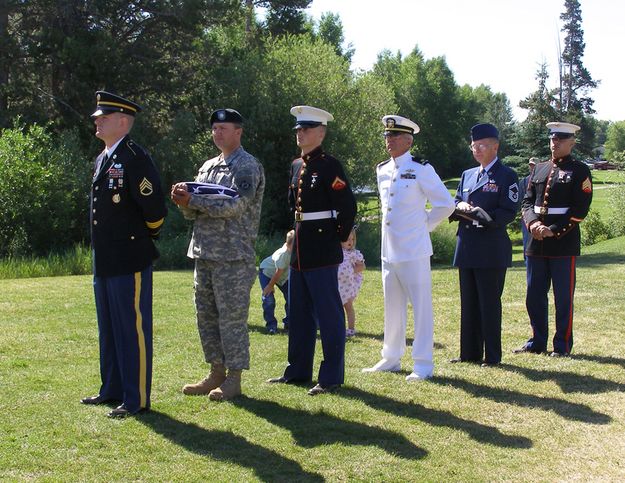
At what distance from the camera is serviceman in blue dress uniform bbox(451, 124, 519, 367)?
26.3 feet

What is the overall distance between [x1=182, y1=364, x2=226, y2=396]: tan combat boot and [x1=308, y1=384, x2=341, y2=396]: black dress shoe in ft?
2.43

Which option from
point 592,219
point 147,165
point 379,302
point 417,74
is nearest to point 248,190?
point 147,165

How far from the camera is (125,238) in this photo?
6.02 m

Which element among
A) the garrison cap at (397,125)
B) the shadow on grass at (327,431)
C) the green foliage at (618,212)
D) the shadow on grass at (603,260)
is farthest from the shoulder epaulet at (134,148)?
the green foliage at (618,212)

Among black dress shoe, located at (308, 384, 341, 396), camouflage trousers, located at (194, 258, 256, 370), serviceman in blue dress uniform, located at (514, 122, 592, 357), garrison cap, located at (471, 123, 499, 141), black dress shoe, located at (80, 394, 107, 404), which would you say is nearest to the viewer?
black dress shoe, located at (80, 394, 107, 404)

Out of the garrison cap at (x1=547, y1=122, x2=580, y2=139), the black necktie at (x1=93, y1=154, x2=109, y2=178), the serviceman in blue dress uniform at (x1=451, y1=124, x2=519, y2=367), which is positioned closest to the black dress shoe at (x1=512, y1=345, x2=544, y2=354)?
the serviceman in blue dress uniform at (x1=451, y1=124, x2=519, y2=367)

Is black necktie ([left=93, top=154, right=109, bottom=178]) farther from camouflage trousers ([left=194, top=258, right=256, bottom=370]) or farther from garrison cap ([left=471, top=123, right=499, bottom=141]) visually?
garrison cap ([left=471, top=123, right=499, bottom=141])

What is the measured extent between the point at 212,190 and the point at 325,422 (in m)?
1.89

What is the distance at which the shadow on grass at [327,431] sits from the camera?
17.9 ft

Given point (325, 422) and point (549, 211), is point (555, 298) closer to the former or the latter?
point (549, 211)

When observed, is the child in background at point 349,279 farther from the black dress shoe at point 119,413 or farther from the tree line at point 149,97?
the tree line at point 149,97

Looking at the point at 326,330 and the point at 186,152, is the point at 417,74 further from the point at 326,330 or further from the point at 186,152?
the point at 326,330

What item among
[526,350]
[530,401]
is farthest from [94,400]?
[526,350]

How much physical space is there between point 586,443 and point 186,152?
895 inches
